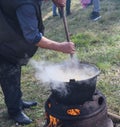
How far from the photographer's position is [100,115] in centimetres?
334

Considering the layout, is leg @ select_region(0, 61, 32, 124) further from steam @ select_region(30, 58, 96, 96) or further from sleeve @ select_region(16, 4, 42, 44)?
sleeve @ select_region(16, 4, 42, 44)

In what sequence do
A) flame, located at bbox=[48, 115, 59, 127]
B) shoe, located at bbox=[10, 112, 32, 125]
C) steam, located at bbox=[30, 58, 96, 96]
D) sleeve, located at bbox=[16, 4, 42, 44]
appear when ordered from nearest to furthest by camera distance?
1. sleeve, located at bbox=[16, 4, 42, 44]
2. steam, located at bbox=[30, 58, 96, 96]
3. flame, located at bbox=[48, 115, 59, 127]
4. shoe, located at bbox=[10, 112, 32, 125]

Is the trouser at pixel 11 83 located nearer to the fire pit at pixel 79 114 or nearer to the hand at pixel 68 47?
the fire pit at pixel 79 114

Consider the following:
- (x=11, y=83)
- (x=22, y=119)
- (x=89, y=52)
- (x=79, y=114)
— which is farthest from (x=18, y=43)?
(x=89, y=52)

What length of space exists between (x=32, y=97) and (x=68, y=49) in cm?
185

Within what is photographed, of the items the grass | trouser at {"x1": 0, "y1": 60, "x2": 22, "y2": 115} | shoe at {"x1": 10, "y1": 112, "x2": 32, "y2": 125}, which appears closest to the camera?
trouser at {"x1": 0, "y1": 60, "x2": 22, "y2": 115}

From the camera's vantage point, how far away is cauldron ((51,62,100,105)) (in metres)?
3.01

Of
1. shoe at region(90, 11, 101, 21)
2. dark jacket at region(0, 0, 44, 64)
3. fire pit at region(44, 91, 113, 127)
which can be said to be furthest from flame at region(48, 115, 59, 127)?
shoe at region(90, 11, 101, 21)

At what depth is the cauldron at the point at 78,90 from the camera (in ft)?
9.87

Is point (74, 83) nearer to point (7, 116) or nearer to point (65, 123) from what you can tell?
point (65, 123)

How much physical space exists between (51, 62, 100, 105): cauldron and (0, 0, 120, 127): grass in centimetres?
96

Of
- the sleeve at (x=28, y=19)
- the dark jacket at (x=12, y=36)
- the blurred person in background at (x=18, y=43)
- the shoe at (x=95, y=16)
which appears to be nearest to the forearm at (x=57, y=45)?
the blurred person in background at (x=18, y=43)

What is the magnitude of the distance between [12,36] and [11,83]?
74 cm

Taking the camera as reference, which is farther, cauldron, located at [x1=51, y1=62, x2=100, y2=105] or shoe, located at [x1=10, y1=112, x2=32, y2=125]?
shoe, located at [x1=10, y1=112, x2=32, y2=125]
